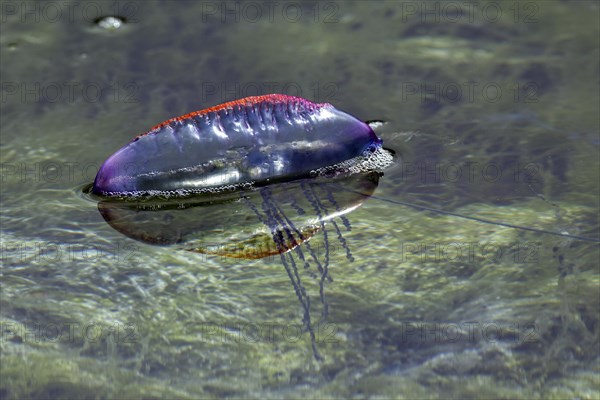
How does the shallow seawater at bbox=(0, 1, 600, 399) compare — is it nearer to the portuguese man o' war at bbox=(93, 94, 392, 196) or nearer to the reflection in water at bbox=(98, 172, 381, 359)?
the reflection in water at bbox=(98, 172, 381, 359)

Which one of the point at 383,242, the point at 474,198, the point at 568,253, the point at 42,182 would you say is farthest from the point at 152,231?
the point at 568,253

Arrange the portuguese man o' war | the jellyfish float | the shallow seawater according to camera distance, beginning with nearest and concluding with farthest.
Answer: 1. the shallow seawater
2. the jellyfish float
3. the portuguese man o' war

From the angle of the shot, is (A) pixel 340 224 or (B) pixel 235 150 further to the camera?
(B) pixel 235 150

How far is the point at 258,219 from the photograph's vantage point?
275 centimetres

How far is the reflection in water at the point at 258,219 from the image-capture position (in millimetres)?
2594

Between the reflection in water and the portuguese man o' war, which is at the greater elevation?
the portuguese man o' war

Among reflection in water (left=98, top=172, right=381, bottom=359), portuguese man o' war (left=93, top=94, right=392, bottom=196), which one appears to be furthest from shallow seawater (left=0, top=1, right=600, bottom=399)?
portuguese man o' war (left=93, top=94, right=392, bottom=196)

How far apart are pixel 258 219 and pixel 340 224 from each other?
25cm

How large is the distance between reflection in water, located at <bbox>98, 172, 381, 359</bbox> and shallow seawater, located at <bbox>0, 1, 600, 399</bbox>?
41 mm

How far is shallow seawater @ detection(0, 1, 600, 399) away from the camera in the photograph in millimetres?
2158

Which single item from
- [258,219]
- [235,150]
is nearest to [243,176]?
[235,150]

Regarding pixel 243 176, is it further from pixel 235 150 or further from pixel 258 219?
pixel 258 219

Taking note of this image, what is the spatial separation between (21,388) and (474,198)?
1465 millimetres

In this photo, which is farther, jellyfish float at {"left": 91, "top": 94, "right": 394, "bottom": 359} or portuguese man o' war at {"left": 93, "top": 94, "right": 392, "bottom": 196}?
portuguese man o' war at {"left": 93, "top": 94, "right": 392, "bottom": 196}
